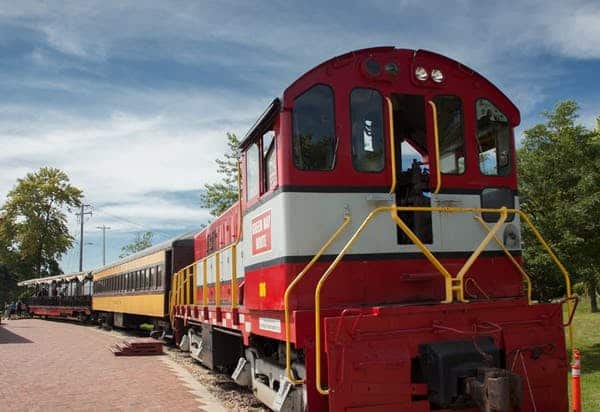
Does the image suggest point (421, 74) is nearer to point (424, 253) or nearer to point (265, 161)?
point (265, 161)

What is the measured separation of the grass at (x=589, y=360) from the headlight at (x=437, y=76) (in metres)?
5.49

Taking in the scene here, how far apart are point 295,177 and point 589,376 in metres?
8.96

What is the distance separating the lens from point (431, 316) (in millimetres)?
5617

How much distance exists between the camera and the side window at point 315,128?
20.4 ft

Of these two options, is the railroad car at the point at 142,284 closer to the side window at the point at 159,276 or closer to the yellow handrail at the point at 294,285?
the side window at the point at 159,276

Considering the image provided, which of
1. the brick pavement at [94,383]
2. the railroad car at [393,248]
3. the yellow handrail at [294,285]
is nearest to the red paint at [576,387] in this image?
the railroad car at [393,248]

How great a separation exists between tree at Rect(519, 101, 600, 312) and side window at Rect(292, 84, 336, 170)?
8.23 metres

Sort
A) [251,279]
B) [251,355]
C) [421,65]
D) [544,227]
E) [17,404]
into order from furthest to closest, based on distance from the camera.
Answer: [544,227] → [17,404] → [251,355] → [251,279] → [421,65]

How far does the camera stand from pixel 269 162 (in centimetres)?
673

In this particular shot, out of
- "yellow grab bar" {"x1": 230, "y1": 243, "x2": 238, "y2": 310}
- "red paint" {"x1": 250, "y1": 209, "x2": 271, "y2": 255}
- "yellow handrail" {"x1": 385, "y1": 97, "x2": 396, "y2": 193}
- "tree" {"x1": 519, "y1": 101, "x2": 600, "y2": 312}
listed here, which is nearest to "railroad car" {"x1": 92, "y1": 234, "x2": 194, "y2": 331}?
"yellow grab bar" {"x1": 230, "y1": 243, "x2": 238, "y2": 310}

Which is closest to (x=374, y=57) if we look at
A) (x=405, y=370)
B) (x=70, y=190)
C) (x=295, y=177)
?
(x=295, y=177)

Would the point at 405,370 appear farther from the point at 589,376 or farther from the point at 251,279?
the point at 589,376

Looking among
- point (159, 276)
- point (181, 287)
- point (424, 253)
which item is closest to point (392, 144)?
point (424, 253)

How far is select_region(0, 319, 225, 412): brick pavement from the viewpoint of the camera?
8945 millimetres
